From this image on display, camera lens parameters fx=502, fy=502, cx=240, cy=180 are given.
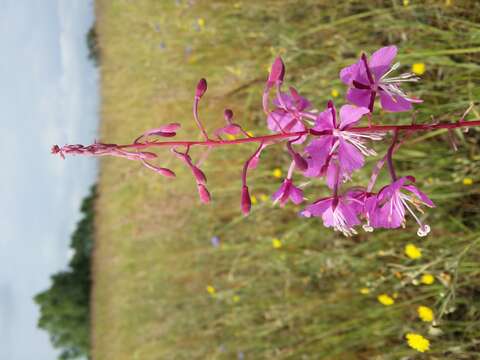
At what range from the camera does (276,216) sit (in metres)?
3.27

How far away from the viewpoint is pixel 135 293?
5.40 meters

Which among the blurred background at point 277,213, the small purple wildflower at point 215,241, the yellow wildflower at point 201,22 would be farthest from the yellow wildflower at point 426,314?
the yellow wildflower at point 201,22

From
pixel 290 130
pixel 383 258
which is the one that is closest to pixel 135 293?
pixel 383 258

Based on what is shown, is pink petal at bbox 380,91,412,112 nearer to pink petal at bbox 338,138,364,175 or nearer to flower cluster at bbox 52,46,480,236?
flower cluster at bbox 52,46,480,236

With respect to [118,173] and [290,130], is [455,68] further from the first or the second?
[118,173]

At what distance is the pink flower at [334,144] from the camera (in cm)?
92

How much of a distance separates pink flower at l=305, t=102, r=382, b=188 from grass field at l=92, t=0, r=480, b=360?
554 mm

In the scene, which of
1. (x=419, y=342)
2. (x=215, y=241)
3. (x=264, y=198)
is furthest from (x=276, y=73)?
A: (x=215, y=241)

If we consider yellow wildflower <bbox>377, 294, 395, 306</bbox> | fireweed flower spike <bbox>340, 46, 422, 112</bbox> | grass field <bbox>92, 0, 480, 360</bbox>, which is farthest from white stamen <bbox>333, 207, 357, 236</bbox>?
yellow wildflower <bbox>377, 294, 395, 306</bbox>

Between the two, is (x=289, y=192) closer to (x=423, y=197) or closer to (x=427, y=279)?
(x=423, y=197)

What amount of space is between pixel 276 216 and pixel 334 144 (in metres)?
2.36

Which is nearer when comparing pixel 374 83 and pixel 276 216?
pixel 374 83

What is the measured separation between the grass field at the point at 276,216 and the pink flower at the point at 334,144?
1.82 ft

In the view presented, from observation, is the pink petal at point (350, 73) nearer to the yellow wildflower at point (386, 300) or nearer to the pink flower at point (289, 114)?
the pink flower at point (289, 114)
